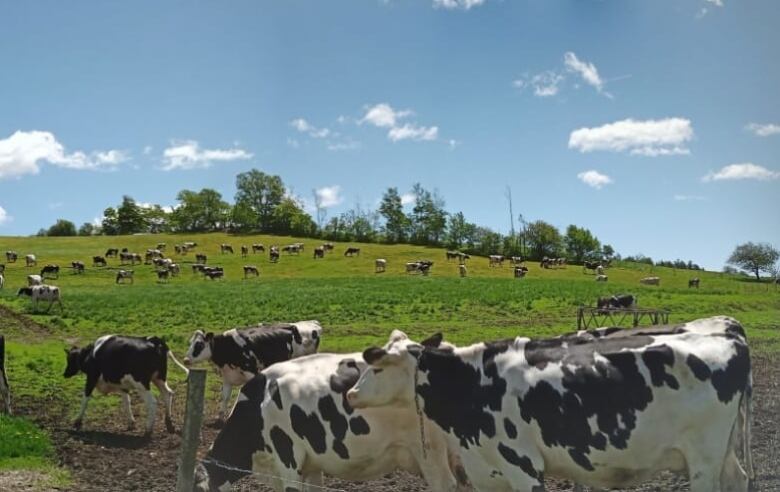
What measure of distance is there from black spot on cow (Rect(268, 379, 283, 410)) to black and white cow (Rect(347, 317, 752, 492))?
3.93 ft

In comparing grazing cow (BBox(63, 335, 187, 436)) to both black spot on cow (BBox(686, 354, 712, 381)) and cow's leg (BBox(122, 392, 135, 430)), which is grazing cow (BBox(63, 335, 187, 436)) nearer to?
cow's leg (BBox(122, 392, 135, 430))

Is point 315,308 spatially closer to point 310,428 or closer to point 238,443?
point 238,443

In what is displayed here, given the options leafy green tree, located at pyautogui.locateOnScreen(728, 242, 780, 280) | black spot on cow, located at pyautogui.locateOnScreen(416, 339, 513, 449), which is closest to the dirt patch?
black spot on cow, located at pyautogui.locateOnScreen(416, 339, 513, 449)

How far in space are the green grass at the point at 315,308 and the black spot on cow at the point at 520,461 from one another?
12.0m

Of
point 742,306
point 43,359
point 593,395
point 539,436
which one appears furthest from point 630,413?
point 742,306

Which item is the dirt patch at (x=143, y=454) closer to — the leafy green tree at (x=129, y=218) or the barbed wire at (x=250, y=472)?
the barbed wire at (x=250, y=472)

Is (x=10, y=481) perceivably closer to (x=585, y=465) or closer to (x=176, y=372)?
(x=585, y=465)

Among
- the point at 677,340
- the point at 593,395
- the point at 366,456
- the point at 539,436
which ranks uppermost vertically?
the point at 677,340

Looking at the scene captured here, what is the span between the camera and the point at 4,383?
52.0ft

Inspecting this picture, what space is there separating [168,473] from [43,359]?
43.5 feet

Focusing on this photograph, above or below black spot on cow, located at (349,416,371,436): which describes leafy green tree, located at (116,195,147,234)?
above

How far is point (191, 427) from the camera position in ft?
23.2

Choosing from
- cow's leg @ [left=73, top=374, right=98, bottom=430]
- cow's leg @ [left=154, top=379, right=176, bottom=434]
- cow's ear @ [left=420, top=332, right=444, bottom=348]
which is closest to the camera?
cow's ear @ [left=420, top=332, right=444, bottom=348]

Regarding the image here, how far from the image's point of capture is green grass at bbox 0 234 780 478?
27155 mm
